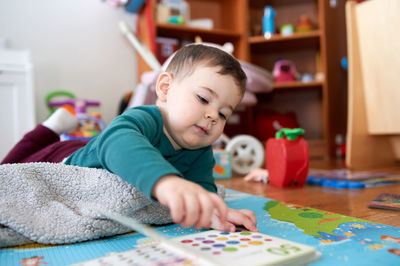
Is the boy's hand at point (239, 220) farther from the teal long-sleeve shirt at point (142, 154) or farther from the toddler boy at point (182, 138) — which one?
the teal long-sleeve shirt at point (142, 154)

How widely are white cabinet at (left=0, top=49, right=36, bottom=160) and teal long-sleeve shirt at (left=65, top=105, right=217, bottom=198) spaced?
1.05 meters

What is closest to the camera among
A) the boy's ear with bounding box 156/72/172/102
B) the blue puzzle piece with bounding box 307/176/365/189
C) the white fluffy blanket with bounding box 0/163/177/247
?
the white fluffy blanket with bounding box 0/163/177/247

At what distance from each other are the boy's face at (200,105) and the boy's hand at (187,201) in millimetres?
219

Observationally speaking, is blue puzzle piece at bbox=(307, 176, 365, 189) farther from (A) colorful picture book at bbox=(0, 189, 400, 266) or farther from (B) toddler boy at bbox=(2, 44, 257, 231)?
(B) toddler boy at bbox=(2, 44, 257, 231)

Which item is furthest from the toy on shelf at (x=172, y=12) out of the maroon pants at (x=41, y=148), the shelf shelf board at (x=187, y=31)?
the maroon pants at (x=41, y=148)

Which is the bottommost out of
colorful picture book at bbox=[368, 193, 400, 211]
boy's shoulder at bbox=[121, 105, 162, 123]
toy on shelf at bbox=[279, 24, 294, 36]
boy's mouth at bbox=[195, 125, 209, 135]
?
colorful picture book at bbox=[368, 193, 400, 211]

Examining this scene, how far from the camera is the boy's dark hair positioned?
0.64 metres

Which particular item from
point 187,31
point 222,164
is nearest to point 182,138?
point 222,164

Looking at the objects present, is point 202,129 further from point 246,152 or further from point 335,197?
point 246,152

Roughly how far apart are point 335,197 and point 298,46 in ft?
6.32

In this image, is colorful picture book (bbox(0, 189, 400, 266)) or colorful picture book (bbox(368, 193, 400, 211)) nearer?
colorful picture book (bbox(0, 189, 400, 266))

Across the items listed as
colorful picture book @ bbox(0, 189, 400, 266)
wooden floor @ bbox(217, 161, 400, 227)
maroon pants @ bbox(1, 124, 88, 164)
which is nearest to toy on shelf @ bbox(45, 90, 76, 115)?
maroon pants @ bbox(1, 124, 88, 164)

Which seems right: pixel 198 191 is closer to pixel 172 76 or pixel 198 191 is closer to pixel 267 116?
pixel 172 76

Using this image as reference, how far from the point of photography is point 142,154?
0.46m
